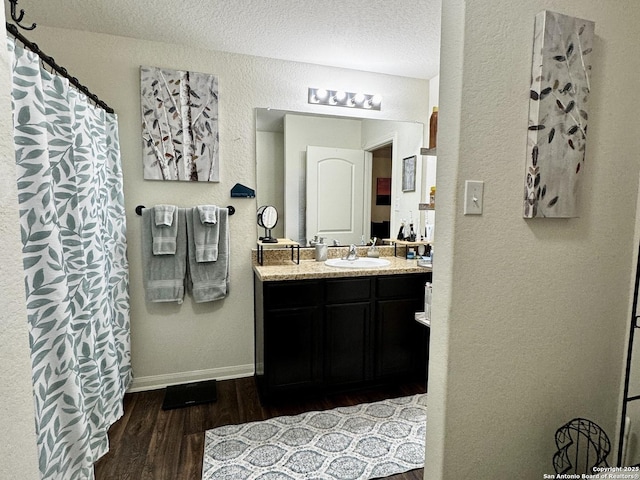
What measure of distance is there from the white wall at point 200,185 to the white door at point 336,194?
14.8 inches

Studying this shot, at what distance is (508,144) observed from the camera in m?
1.16

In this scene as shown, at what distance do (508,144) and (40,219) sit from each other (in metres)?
1.69

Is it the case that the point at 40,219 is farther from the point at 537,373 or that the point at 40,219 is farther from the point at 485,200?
the point at 537,373

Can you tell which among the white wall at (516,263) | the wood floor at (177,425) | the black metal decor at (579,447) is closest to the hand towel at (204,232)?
Answer: the wood floor at (177,425)

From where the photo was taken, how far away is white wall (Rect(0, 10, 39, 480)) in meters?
0.75

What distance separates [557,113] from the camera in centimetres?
119

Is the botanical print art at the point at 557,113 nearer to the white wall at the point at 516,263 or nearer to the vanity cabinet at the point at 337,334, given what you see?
the white wall at the point at 516,263

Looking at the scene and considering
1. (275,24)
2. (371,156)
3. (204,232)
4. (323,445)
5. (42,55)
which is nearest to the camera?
(42,55)

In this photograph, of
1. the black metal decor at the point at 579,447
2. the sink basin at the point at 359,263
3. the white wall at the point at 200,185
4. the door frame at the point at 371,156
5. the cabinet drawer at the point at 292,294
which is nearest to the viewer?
the black metal decor at the point at 579,447

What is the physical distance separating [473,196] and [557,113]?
0.44 metres

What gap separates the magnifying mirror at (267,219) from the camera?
8.63ft

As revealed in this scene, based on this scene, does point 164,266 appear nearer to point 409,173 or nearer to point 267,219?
point 267,219

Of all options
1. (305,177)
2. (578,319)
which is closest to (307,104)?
(305,177)

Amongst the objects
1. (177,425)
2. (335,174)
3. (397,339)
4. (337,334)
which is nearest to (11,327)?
(177,425)
